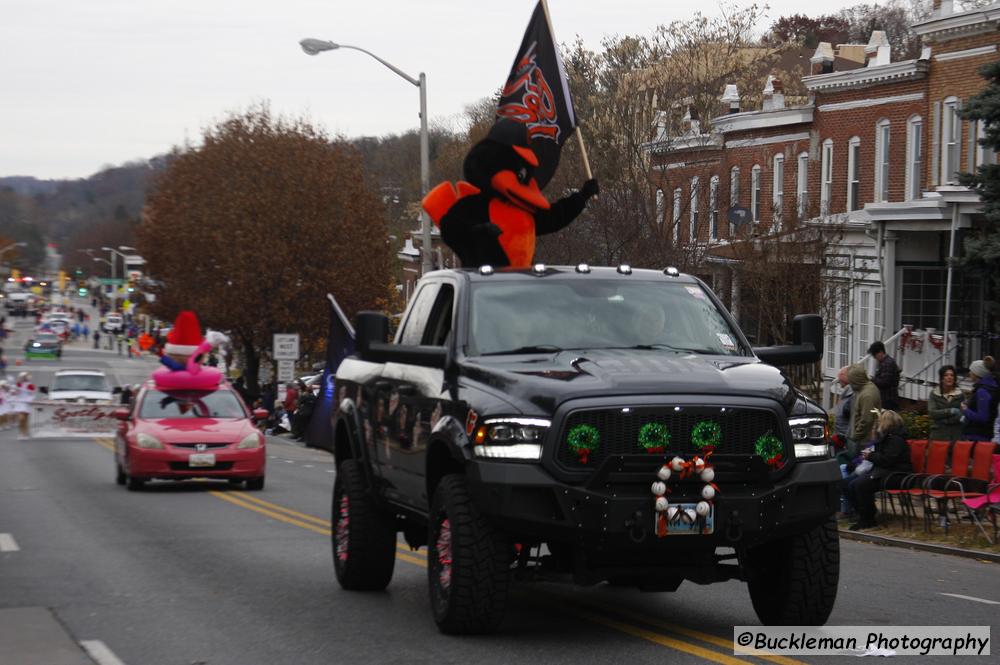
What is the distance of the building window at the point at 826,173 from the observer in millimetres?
38625

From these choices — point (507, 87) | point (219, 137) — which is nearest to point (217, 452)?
point (507, 87)

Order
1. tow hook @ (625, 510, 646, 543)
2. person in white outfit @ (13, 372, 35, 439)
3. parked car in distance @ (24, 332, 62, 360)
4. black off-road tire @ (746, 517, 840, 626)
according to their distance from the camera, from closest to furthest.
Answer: tow hook @ (625, 510, 646, 543) → black off-road tire @ (746, 517, 840, 626) → person in white outfit @ (13, 372, 35, 439) → parked car in distance @ (24, 332, 62, 360)

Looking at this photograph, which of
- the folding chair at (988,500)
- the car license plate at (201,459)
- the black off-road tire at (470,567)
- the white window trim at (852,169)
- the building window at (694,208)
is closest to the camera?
the black off-road tire at (470,567)

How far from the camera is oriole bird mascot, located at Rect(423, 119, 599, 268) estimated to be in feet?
49.2

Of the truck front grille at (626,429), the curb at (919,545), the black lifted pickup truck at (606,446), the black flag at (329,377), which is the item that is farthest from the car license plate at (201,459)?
the truck front grille at (626,429)

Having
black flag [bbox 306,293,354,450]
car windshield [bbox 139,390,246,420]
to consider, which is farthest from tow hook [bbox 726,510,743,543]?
black flag [bbox 306,293,354,450]

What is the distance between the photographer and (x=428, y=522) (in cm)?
954

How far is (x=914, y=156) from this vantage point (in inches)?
1383

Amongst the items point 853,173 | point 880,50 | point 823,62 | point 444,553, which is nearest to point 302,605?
point 444,553

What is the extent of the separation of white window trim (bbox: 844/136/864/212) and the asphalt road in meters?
21.9

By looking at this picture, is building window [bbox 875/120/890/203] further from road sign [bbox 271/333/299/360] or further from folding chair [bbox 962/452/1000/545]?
folding chair [bbox 962/452/1000/545]

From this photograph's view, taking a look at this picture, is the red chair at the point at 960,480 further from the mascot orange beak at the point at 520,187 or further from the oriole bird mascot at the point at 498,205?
the mascot orange beak at the point at 520,187

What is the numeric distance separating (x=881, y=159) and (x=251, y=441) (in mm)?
19908

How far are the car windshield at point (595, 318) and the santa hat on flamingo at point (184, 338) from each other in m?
14.4
